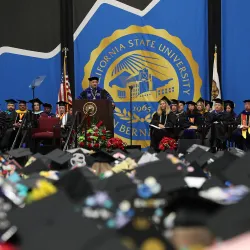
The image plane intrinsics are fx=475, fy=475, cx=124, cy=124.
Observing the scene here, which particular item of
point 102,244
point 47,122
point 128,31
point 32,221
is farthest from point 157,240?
point 128,31

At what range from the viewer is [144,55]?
1107 centimetres

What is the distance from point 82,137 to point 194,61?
4217 millimetres

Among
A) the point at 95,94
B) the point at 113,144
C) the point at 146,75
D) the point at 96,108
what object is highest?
the point at 146,75

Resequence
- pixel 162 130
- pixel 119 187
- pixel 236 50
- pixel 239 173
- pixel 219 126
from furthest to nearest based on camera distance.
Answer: pixel 236 50 → pixel 162 130 → pixel 219 126 → pixel 239 173 → pixel 119 187

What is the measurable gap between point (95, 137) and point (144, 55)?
399 cm

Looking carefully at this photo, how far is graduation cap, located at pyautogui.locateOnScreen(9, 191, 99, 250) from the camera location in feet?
2.48

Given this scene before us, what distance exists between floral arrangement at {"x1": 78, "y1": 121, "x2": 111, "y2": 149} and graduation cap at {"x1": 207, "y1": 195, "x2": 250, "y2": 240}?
6.74 m

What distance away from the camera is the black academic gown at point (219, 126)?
9.12 metres

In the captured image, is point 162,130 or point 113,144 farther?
point 162,130

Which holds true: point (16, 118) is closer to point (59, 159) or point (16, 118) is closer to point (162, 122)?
point (162, 122)

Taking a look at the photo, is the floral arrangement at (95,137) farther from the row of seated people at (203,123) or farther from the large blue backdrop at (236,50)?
the large blue backdrop at (236,50)

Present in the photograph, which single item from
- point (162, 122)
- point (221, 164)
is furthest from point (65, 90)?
point (221, 164)

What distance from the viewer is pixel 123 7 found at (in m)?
11.3

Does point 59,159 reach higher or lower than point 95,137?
higher
